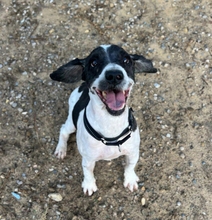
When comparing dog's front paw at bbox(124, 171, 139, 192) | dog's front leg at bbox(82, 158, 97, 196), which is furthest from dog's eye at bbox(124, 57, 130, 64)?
dog's front paw at bbox(124, 171, 139, 192)

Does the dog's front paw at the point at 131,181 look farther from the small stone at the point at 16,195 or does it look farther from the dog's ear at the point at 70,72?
the dog's ear at the point at 70,72

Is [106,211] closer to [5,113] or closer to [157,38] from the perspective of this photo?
[5,113]

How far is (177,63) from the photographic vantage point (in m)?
7.05

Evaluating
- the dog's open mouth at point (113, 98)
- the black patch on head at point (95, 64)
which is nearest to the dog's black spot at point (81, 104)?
the black patch on head at point (95, 64)

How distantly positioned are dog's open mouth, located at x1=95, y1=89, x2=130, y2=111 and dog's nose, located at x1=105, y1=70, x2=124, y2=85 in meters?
0.18

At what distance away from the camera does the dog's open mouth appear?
4146 mm

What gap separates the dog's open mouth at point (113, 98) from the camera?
13.6 ft

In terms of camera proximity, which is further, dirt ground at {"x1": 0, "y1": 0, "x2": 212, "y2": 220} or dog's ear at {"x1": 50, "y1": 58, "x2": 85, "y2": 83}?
dirt ground at {"x1": 0, "y1": 0, "x2": 212, "y2": 220}

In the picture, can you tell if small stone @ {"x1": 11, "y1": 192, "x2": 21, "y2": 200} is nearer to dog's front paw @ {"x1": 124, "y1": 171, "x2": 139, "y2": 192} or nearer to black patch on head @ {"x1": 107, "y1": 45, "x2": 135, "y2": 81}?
dog's front paw @ {"x1": 124, "y1": 171, "x2": 139, "y2": 192}

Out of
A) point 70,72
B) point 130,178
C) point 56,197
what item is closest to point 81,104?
point 70,72

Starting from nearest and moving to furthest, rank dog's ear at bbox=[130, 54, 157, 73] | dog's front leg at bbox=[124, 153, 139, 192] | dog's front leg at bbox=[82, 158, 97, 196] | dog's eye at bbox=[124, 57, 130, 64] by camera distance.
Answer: dog's eye at bbox=[124, 57, 130, 64]
dog's ear at bbox=[130, 54, 157, 73]
dog's front leg at bbox=[82, 158, 97, 196]
dog's front leg at bbox=[124, 153, 139, 192]

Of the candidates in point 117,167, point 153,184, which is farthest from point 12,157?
point 153,184

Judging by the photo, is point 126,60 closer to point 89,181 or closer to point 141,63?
point 141,63

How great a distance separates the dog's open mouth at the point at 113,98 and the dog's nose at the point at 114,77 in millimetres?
176
